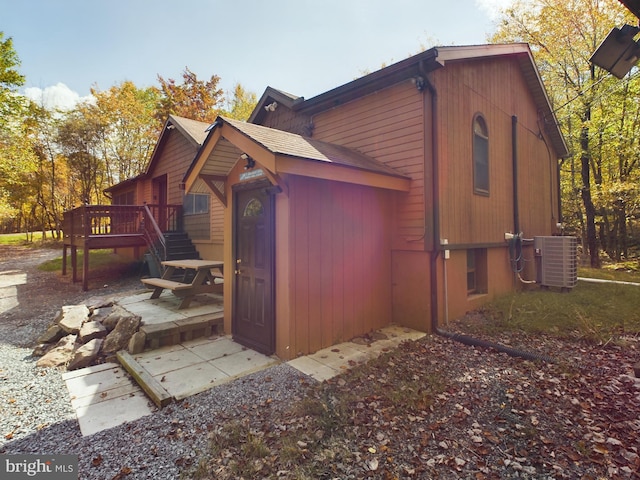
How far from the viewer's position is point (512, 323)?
5.29 m

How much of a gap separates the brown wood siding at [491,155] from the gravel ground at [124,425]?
3.82 metres

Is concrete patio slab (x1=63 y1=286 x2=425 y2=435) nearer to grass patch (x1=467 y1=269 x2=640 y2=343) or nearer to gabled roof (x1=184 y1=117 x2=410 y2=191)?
grass patch (x1=467 y1=269 x2=640 y2=343)

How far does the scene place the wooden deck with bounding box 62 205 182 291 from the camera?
8852 mm

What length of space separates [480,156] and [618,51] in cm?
329

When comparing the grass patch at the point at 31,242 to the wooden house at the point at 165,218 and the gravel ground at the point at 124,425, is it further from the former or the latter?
the gravel ground at the point at 124,425

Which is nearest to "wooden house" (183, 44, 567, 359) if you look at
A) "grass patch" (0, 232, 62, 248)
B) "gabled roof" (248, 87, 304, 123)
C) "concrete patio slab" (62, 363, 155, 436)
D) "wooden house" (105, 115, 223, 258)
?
"gabled roof" (248, 87, 304, 123)

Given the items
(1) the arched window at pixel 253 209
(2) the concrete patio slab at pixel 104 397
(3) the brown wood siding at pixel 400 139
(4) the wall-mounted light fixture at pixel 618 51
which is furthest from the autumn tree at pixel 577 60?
(2) the concrete patio slab at pixel 104 397

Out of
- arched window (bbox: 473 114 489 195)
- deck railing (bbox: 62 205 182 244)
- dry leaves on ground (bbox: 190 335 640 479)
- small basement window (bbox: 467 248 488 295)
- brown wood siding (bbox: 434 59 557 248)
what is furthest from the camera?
deck railing (bbox: 62 205 182 244)

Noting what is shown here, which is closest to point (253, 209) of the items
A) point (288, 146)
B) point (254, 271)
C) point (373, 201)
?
point (254, 271)

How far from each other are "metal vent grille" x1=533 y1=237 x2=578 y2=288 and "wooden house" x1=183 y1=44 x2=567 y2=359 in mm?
535

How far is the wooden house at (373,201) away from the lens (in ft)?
13.7

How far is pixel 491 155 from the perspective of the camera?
272 inches

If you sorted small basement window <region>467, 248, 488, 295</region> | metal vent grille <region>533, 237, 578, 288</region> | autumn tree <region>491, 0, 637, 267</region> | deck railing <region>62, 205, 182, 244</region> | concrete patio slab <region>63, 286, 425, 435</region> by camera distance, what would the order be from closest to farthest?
concrete patio slab <region>63, 286, 425, 435</region> < small basement window <region>467, 248, 488, 295</region> < metal vent grille <region>533, 237, 578, 288</region> < deck railing <region>62, 205, 182, 244</region> < autumn tree <region>491, 0, 637, 267</region>

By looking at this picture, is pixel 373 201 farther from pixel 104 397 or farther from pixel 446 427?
pixel 104 397
